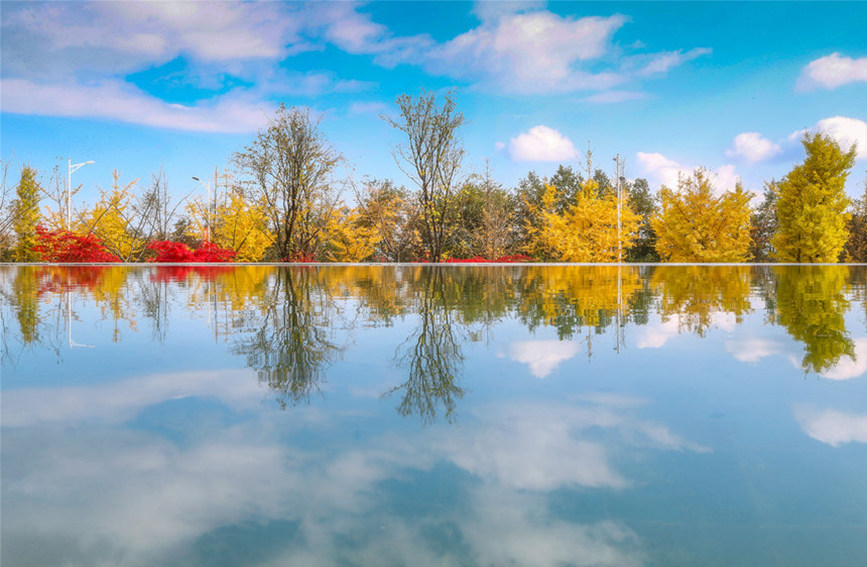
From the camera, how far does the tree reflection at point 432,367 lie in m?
2.19

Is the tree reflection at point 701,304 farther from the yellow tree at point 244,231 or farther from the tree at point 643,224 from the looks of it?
the yellow tree at point 244,231

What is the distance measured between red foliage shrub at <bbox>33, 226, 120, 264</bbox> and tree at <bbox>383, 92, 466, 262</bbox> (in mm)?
11025

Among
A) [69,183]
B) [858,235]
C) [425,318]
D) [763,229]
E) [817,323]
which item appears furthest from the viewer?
[763,229]

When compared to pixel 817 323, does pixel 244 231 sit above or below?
above

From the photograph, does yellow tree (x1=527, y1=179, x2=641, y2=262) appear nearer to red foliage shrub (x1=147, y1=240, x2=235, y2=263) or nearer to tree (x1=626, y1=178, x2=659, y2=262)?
tree (x1=626, y1=178, x2=659, y2=262)

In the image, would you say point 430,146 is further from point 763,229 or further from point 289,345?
point 763,229

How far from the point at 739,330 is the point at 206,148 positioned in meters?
25.7

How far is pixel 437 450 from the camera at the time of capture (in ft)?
5.61

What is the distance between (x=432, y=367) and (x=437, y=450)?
3.88ft

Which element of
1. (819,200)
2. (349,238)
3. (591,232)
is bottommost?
(349,238)

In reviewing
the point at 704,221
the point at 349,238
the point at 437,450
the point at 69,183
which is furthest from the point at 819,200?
the point at 69,183

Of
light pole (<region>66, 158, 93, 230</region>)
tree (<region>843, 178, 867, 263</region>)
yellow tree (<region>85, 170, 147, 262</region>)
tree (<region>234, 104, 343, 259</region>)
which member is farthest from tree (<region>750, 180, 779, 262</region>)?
light pole (<region>66, 158, 93, 230</region>)

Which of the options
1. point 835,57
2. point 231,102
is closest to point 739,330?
point 231,102

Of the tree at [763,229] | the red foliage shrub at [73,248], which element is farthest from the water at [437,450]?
the tree at [763,229]
